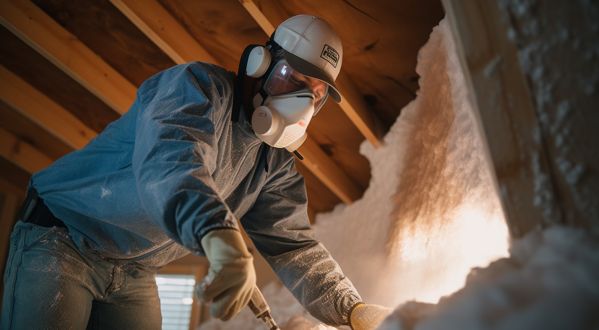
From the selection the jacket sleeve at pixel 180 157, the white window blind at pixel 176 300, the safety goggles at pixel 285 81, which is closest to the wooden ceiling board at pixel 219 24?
the safety goggles at pixel 285 81

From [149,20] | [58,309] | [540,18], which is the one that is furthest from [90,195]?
[540,18]

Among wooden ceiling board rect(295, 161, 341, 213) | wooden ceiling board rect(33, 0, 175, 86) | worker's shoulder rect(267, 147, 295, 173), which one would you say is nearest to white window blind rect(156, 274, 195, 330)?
wooden ceiling board rect(295, 161, 341, 213)

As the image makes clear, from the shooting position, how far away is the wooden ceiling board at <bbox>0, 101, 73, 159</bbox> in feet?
8.96

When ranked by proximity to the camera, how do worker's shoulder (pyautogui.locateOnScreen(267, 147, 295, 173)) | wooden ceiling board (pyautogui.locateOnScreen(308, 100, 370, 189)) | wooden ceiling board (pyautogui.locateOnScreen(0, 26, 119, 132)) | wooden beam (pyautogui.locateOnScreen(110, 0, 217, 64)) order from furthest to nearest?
1. wooden ceiling board (pyautogui.locateOnScreen(308, 100, 370, 189))
2. wooden ceiling board (pyautogui.locateOnScreen(0, 26, 119, 132))
3. wooden beam (pyautogui.locateOnScreen(110, 0, 217, 64))
4. worker's shoulder (pyautogui.locateOnScreen(267, 147, 295, 173))

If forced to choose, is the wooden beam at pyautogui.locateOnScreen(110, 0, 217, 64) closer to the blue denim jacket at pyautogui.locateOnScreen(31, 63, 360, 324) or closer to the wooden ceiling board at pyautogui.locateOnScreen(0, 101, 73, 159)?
the blue denim jacket at pyautogui.locateOnScreen(31, 63, 360, 324)

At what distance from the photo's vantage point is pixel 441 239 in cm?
198

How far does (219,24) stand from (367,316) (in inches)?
46.9

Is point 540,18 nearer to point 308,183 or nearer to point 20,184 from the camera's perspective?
point 308,183

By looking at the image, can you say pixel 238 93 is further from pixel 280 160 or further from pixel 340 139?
pixel 340 139

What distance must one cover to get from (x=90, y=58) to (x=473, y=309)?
189 cm

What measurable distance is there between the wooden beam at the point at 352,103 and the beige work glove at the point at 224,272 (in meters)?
0.97

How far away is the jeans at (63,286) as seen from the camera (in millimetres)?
1553

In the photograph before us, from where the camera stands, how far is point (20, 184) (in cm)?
318

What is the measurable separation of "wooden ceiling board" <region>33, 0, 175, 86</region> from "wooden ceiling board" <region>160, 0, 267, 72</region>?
19 centimetres
